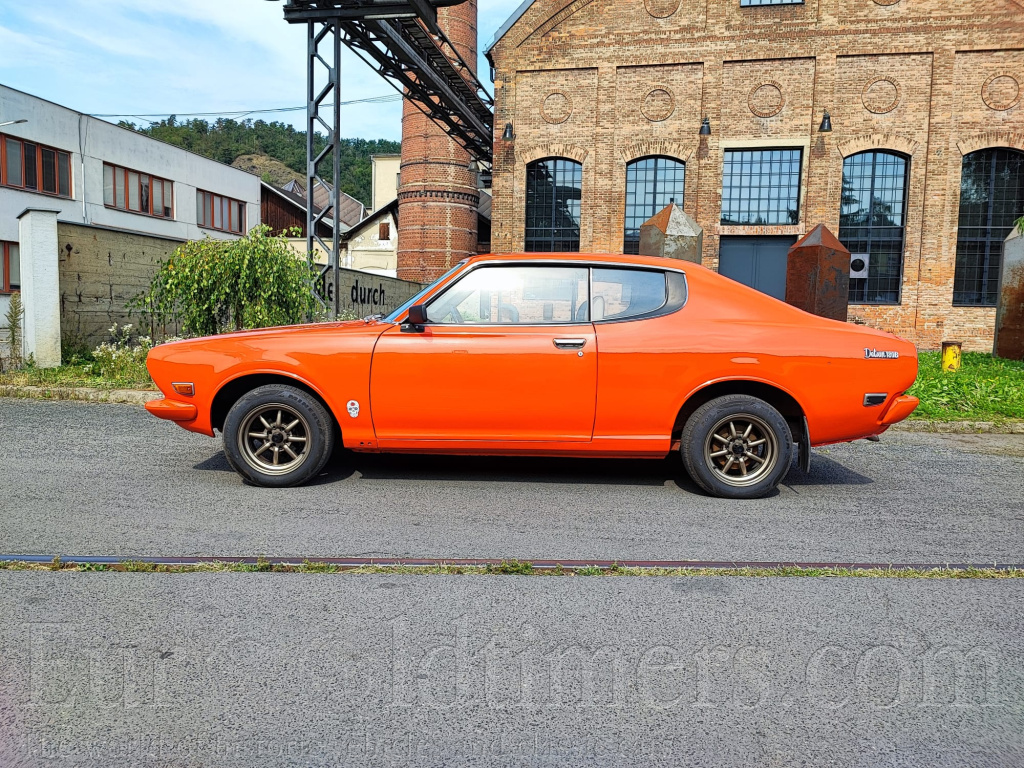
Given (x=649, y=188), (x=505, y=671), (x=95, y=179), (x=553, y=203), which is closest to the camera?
(x=505, y=671)

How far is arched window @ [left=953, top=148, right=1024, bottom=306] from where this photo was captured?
20.2 meters

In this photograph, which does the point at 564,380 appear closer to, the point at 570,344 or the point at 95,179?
the point at 570,344

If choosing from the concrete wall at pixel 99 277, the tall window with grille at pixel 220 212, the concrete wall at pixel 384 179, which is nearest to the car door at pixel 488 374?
the concrete wall at pixel 99 277

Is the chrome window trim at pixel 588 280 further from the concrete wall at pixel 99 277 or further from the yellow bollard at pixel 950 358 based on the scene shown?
the yellow bollard at pixel 950 358

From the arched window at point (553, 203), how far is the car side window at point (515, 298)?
17.3 meters

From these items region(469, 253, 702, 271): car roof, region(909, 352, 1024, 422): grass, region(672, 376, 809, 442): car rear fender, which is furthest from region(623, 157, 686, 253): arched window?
region(672, 376, 809, 442): car rear fender

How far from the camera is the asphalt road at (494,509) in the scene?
3826mm

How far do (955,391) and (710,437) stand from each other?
665cm

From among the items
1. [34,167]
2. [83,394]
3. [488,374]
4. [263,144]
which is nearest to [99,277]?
[83,394]

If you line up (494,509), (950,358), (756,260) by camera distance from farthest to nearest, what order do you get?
(756,260), (950,358), (494,509)

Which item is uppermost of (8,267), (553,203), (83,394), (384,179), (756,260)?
(384,179)

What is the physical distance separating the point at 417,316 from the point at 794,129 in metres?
19.2

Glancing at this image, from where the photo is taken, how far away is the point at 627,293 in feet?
16.8

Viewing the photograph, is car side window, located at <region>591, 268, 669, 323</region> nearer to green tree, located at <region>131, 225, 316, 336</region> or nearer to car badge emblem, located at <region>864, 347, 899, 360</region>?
car badge emblem, located at <region>864, 347, 899, 360</region>
